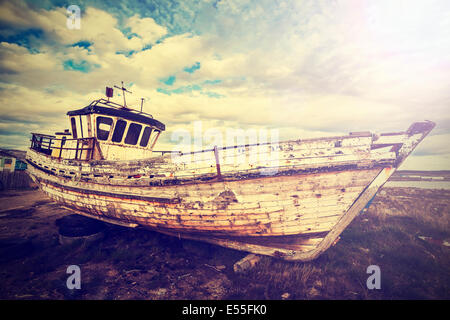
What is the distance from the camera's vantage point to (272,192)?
153 inches

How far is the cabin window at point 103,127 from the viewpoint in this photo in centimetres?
635

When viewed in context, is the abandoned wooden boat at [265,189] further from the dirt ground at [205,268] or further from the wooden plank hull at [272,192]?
the dirt ground at [205,268]

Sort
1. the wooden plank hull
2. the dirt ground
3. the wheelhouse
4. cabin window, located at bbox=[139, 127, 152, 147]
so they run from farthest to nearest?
1. cabin window, located at bbox=[139, 127, 152, 147]
2. the wheelhouse
3. the wooden plank hull
4. the dirt ground

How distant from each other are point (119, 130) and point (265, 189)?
5940mm

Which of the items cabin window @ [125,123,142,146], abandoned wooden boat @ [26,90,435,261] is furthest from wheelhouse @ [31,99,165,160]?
abandoned wooden boat @ [26,90,435,261]

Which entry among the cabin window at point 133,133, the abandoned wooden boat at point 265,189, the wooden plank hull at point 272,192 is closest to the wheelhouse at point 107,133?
the cabin window at point 133,133

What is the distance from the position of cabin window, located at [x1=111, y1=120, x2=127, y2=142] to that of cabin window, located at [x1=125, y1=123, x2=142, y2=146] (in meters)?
0.22

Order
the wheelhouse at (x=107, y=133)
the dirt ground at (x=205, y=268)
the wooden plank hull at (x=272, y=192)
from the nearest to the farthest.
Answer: the dirt ground at (x=205, y=268)
the wooden plank hull at (x=272, y=192)
the wheelhouse at (x=107, y=133)

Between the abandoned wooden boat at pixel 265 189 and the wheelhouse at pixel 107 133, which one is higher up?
the wheelhouse at pixel 107 133

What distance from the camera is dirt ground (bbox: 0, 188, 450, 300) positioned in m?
3.55

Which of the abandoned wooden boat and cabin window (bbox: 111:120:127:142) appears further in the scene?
cabin window (bbox: 111:120:127:142)

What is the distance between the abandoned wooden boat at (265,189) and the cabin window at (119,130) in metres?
1.74

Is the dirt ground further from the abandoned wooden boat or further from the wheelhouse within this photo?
the wheelhouse

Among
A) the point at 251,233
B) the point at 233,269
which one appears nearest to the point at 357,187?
the point at 251,233
